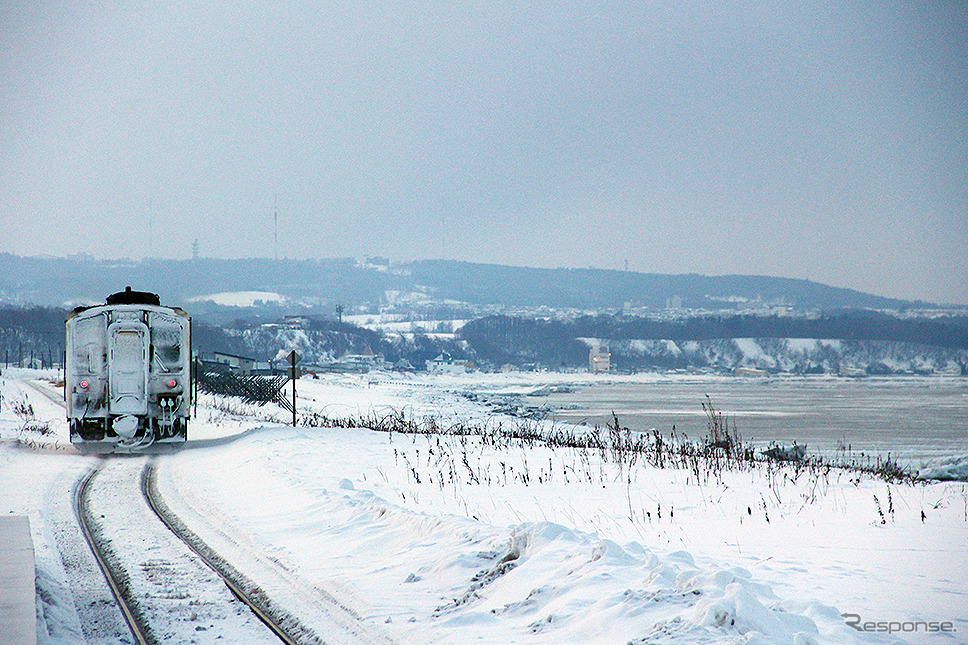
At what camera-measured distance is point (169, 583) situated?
684cm

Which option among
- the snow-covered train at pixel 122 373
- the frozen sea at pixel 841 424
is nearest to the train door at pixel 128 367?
the snow-covered train at pixel 122 373

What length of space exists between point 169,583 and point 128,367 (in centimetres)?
1289

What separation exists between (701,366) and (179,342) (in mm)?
181233

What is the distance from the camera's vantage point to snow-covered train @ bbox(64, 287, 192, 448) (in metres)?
18.2

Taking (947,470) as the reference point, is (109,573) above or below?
above

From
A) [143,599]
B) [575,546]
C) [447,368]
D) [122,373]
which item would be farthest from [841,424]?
[447,368]

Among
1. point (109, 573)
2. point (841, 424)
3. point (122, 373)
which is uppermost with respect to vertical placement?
point (122, 373)

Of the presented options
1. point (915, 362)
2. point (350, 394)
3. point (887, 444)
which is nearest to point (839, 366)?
point (915, 362)

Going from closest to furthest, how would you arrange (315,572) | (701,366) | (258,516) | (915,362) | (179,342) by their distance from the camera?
(315,572) < (258,516) < (179,342) < (915,362) < (701,366)

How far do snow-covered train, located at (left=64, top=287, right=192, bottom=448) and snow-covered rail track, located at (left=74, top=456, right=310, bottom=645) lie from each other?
7.81 m

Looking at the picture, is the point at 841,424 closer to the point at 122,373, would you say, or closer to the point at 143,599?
the point at 122,373

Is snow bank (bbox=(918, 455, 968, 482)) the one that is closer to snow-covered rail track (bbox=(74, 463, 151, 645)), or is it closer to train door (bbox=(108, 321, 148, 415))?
snow-covered rail track (bbox=(74, 463, 151, 645))

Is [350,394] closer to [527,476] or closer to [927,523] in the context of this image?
[527,476]

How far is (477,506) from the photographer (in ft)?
33.4
